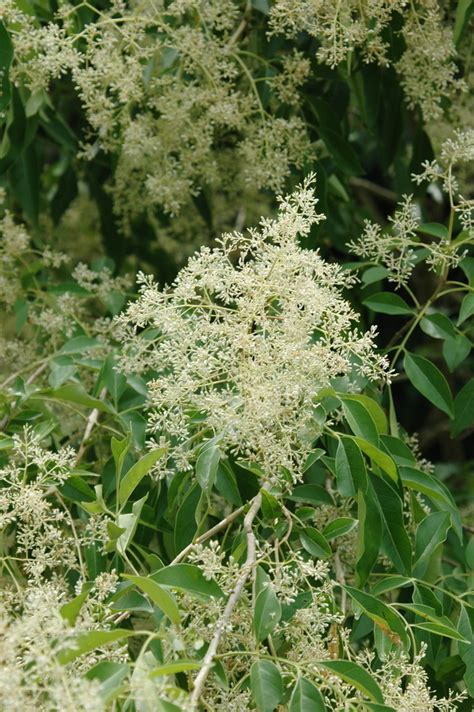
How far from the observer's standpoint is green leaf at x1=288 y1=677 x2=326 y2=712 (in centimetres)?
149

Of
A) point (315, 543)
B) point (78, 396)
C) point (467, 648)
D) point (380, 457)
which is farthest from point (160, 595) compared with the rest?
point (78, 396)

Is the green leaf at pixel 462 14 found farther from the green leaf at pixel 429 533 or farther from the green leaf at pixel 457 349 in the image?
the green leaf at pixel 429 533

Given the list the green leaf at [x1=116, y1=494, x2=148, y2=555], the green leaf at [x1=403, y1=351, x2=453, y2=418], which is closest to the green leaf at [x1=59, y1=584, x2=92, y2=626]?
the green leaf at [x1=116, y1=494, x2=148, y2=555]

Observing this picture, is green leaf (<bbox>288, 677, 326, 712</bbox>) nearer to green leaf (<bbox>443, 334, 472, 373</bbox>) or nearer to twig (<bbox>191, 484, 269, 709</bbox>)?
twig (<bbox>191, 484, 269, 709</bbox>)

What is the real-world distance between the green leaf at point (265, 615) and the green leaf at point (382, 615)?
210mm

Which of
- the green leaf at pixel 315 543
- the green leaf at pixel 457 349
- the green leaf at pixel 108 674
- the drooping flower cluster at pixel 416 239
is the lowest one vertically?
the green leaf at pixel 315 543

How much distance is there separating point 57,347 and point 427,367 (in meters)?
0.97

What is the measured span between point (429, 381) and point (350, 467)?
0.48 metres

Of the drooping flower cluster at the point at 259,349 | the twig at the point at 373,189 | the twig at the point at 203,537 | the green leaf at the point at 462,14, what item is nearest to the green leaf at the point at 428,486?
the drooping flower cluster at the point at 259,349

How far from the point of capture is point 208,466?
70.7 inches

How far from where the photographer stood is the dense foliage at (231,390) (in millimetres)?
1608

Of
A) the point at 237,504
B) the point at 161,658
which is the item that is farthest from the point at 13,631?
the point at 237,504

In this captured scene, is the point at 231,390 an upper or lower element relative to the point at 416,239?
lower

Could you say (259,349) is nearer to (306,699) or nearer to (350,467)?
(350,467)
